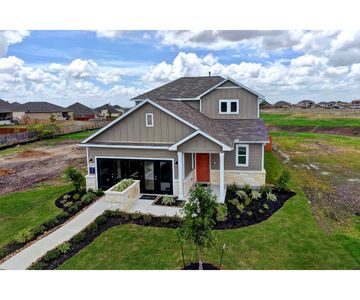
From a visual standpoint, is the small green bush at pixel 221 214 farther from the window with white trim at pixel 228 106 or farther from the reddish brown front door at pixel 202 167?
the window with white trim at pixel 228 106

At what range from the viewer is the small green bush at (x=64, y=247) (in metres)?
9.19

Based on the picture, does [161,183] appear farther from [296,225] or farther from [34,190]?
[34,190]

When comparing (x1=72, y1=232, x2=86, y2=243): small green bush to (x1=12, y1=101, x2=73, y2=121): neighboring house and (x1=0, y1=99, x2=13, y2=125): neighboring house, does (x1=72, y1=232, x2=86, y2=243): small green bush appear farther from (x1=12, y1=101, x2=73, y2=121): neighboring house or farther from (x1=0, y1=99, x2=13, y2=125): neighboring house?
(x1=12, y1=101, x2=73, y2=121): neighboring house

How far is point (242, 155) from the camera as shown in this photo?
15727 mm

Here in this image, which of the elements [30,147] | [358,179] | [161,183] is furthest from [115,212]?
[30,147]

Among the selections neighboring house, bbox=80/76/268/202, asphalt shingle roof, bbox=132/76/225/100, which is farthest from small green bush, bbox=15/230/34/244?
asphalt shingle roof, bbox=132/76/225/100

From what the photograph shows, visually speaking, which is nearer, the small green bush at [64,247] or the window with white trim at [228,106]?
the small green bush at [64,247]

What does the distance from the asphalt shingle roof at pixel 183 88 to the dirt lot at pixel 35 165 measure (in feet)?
27.1

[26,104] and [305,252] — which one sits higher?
[26,104]

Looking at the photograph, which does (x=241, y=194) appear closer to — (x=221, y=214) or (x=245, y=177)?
(x=245, y=177)

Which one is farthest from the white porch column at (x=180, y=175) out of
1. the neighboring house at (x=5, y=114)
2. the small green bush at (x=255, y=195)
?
the neighboring house at (x=5, y=114)

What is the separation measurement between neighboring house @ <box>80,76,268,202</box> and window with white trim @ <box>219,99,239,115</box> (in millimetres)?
1826

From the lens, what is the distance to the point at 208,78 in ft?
79.6

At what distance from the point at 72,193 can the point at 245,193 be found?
919 cm
